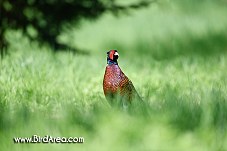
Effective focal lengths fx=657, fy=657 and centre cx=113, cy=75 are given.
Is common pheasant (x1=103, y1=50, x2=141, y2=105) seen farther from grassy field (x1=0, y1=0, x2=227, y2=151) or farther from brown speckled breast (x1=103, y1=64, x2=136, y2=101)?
grassy field (x1=0, y1=0, x2=227, y2=151)

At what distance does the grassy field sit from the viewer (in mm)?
3592

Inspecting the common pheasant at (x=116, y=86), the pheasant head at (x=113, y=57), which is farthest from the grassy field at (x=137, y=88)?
the pheasant head at (x=113, y=57)

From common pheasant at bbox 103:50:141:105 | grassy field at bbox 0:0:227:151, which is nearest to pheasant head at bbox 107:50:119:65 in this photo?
common pheasant at bbox 103:50:141:105

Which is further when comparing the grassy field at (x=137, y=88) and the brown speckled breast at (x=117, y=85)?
the brown speckled breast at (x=117, y=85)

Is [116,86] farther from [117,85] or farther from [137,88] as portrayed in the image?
[137,88]

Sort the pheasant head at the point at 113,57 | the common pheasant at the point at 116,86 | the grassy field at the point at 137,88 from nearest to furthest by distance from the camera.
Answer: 1. the grassy field at the point at 137,88
2. the common pheasant at the point at 116,86
3. the pheasant head at the point at 113,57

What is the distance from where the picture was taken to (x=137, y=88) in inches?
236

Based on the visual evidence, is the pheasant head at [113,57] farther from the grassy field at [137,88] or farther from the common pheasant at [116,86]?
the grassy field at [137,88]

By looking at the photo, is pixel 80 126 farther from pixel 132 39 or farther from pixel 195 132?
pixel 132 39

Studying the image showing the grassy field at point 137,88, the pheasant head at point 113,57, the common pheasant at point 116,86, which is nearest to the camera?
the grassy field at point 137,88

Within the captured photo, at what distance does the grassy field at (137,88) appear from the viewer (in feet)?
11.8

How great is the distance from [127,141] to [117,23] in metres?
9.96

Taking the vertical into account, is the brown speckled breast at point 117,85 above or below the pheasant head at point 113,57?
below

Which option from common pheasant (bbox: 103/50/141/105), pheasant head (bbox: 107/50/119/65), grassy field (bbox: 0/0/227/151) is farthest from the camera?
pheasant head (bbox: 107/50/119/65)
